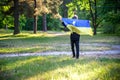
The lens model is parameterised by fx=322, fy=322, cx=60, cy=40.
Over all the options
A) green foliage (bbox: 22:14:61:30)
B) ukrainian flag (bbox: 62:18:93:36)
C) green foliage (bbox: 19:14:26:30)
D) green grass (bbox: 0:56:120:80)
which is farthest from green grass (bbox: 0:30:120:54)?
green foliage (bbox: 22:14:61:30)

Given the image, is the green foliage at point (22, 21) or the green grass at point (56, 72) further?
the green foliage at point (22, 21)

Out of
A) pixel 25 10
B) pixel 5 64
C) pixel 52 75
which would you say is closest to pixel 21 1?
pixel 25 10

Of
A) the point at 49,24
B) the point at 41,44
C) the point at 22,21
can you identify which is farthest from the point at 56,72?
the point at 49,24

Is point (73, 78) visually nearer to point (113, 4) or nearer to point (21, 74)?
point (21, 74)

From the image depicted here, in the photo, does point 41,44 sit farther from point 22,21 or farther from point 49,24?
point 49,24

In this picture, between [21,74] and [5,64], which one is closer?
[21,74]

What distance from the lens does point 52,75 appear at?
391 inches

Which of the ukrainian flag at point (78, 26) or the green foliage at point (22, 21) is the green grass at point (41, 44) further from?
the green foliage at point (22, 21)

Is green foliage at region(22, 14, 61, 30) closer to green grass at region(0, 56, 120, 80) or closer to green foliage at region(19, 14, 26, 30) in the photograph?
green foliage at region(19, 14, 26, 30)

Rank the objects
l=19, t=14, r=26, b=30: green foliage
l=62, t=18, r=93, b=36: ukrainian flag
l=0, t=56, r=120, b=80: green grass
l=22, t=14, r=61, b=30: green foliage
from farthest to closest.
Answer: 1. l=22, t=14, r=61, b=30: green foliage
2. l=19, t=14, r=26, b=30: green foliage
3. l=62, t=18, r=93, b=36: ukrainian flag
4. l=0, t=56, r=120, b=80: green grass

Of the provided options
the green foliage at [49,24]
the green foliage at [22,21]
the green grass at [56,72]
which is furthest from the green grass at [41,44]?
the green foliage at [49,24]

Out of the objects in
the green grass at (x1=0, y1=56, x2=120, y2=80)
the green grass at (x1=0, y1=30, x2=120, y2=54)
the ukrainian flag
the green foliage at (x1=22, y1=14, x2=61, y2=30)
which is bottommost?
the green foliage at (x1=22, y1=14, x2=61, y2=30)

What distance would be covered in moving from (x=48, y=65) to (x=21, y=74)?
215 centimetres

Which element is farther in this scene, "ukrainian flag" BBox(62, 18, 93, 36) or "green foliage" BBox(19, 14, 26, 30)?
"green foliage" BBox(19, 14, 26, 30)
